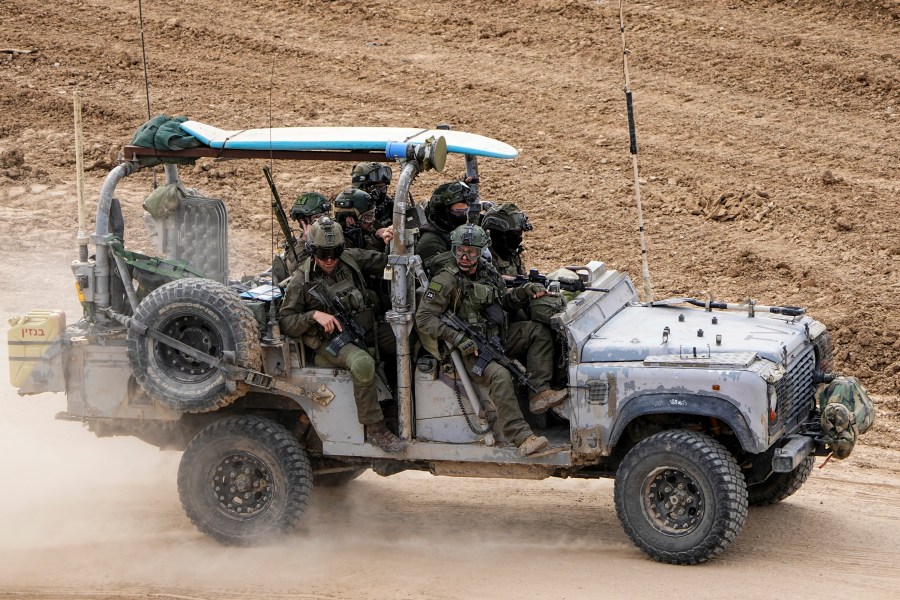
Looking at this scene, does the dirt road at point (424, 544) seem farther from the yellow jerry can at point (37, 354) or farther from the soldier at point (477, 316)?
the yellow jerry can at point (37, 354)

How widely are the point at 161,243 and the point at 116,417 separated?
55.2 inches

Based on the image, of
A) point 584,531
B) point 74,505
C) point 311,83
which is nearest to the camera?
point 584,531

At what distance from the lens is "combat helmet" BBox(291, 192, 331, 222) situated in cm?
1104

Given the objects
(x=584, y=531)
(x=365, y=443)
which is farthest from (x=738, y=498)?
(x=365, y=443)

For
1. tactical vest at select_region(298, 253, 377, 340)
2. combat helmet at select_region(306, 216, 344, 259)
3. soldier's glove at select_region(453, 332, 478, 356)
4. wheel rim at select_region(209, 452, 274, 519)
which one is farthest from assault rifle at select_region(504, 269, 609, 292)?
wheel rim at select_region(209, 452, 274, 519)

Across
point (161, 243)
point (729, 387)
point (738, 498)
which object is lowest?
point (738, 498)

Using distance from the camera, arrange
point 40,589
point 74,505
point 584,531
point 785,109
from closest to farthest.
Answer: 1. point 40,589
2. point 584,531
3. point 74,505
4. point 785,109

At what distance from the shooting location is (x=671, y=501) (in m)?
9.90

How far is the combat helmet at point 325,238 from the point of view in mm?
10273

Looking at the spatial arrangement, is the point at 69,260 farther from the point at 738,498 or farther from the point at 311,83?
the point at 738,498

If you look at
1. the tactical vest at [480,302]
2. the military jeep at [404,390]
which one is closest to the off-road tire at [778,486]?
the military jeep at [404,390]

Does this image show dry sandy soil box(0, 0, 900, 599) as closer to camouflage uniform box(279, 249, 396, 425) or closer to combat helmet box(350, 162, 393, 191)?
camouflage uniform box(279, 249, 396, 425)

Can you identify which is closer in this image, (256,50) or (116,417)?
(116,417)

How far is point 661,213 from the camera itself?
1805 cm
